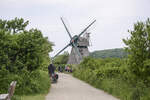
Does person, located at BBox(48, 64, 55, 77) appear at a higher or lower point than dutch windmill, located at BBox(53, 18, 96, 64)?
lower

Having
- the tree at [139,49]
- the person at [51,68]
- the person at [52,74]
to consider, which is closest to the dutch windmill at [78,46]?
the person at [52,74]

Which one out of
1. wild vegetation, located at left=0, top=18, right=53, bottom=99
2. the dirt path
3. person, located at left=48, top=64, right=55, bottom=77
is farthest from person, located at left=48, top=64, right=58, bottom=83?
wild vegetation, located at left=0, top=18, right=53, bottom=99

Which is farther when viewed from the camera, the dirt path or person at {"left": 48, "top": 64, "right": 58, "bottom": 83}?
person at {"left": 48, "top": 64, "right": 58, "bottom": 83}

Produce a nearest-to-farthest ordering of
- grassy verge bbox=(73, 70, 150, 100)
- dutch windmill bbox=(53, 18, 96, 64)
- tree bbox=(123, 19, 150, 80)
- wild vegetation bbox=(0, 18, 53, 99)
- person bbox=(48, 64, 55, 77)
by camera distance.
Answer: tree bbox=(123, 19, 150, 80) → grassy verge bbox=(73, 70, 150, 100) → wild vegetation bbox=(0, 18, 53, 99) → person bbox=(48, 64, 55, 77) → dutch windmill bbox=(53, 18, 96, 64)

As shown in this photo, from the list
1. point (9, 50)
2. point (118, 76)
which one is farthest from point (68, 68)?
point (9, 50)

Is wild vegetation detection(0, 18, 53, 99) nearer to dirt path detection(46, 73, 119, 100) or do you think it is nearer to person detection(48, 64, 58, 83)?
dirt path detection(46, 73, 119, 100)

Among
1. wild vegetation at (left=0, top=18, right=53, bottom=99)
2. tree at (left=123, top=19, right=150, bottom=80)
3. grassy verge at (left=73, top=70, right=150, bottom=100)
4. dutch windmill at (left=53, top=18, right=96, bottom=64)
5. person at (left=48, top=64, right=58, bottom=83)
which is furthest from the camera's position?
dutch windmill at (left=53, top=18, right=96, bottom=64)

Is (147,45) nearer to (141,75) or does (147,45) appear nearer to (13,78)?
(141,75)

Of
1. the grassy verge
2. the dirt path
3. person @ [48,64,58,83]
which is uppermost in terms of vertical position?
person @ [48,64,58,83]

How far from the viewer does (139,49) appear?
30.8 feet

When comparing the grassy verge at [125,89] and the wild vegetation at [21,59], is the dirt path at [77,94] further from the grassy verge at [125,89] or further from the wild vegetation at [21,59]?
the wild vegetation at [21,59]

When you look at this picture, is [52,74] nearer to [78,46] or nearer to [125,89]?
[125,89]

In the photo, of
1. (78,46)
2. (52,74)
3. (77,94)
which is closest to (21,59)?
(77,94)

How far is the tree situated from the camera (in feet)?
30.6
